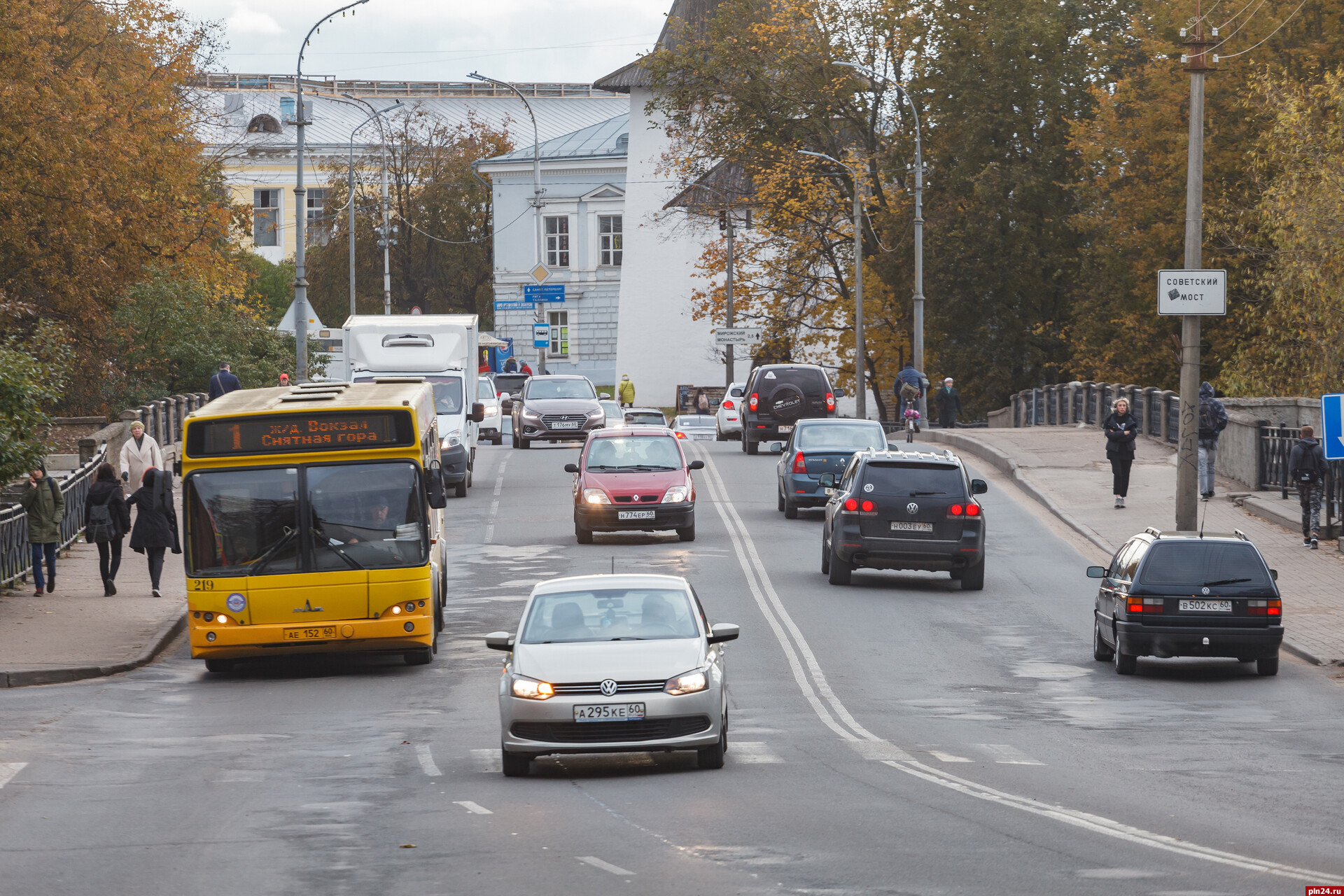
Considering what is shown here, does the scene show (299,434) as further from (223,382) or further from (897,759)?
(223,382)

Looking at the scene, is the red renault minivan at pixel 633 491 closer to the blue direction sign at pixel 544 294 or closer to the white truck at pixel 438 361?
the white truck at pixel 438 361

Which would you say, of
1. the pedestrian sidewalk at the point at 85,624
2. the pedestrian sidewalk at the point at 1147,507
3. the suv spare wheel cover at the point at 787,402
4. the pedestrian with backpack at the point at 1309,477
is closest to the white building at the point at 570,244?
the pedestrian sidewalk at the point at 1147,507

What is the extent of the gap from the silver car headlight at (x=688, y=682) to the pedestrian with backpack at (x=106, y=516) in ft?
42.5

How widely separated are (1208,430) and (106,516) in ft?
60.9

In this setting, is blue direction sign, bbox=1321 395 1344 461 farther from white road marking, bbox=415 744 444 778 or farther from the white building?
the white building

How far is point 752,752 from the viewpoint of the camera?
43.4 feet

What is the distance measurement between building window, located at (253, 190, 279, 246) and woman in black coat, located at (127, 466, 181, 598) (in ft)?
273

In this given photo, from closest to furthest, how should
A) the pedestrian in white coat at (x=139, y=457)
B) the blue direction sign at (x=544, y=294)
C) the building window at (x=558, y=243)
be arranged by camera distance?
the pedestrian in white coat at (x=139, y=457)
the blue direction sign at (x=544, y=294)
the building window at (x=558, y=243)

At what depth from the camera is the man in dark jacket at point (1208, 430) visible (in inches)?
1228

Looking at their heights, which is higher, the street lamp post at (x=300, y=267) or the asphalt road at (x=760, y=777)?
the street lamp post at (x=300, y=267)

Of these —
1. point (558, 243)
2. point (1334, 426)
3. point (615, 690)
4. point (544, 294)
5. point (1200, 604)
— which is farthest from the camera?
point (558, 243)

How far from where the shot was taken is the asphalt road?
29.4 ft

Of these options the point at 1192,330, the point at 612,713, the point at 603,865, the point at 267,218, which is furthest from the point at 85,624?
the point at 267,218

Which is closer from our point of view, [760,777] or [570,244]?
[760,777]
